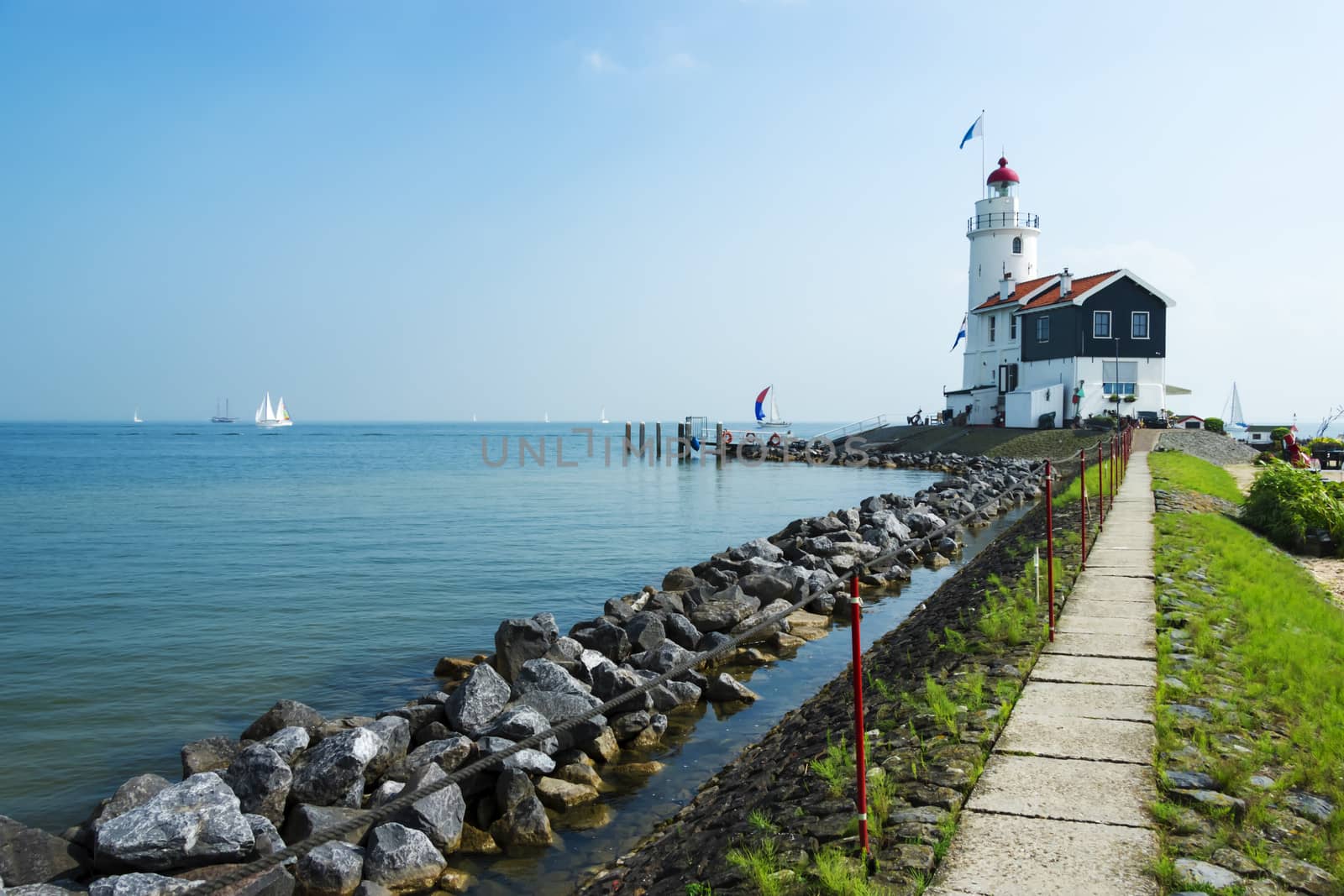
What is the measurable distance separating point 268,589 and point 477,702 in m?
10.3

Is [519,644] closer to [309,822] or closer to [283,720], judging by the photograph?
[283,720]

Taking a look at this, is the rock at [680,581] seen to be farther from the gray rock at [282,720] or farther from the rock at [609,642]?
the gray rock at [282,720]

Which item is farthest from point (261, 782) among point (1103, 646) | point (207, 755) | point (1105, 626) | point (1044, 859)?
point (1105, 626)

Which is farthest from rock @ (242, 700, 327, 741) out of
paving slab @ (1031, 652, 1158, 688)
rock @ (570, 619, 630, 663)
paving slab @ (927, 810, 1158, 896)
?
paving slab @ (1031, 652, 1158, 688)

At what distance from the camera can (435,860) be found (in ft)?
19.9

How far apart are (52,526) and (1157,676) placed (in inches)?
1230

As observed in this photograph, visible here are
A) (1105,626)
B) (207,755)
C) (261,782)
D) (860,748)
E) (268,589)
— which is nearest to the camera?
(860,748)

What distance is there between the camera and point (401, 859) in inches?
233

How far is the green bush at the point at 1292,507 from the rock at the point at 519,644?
1207 cm

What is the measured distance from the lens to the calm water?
9.76 m

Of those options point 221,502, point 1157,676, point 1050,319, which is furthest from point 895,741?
point 1050,319

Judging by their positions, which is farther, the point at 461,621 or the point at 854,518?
the point at 854,518

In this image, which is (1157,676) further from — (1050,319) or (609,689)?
(1050,319)

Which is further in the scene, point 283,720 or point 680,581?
point 680,581
